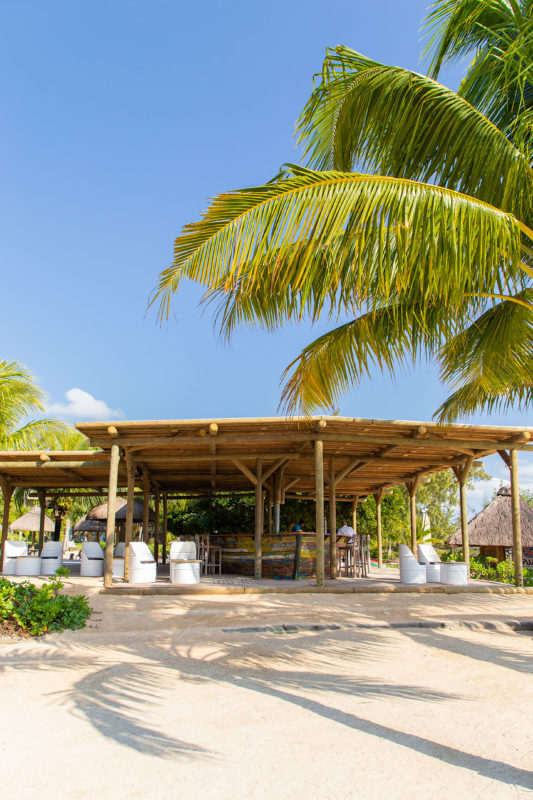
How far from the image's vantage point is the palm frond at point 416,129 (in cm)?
441

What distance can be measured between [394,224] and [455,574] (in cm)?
957

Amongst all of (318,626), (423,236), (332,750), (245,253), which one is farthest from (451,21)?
(318,626)

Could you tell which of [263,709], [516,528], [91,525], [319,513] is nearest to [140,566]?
[319,513]

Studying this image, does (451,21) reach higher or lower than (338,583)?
higher

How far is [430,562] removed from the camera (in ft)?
41.5

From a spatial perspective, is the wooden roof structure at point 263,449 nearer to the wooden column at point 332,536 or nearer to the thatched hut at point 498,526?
Answer: the wooden column at point 332,536

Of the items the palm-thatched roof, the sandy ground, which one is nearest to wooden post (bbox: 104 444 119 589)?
the sandy ground

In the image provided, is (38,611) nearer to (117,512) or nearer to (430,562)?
(430,562)

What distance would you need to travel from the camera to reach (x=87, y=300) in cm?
2120

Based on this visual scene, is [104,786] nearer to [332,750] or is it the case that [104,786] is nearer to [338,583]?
[332,750]

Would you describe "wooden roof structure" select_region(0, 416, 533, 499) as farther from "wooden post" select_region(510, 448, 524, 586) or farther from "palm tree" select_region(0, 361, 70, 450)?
"palm tree" select_region(0, 361, 70, 450)

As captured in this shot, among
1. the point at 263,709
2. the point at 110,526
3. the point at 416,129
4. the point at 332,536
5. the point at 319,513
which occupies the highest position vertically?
the point at 416,129

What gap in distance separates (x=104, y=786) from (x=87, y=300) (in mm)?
19768

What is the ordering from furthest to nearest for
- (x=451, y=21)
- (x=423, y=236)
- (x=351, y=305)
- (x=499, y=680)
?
(x=499, y=680)
(x=451, y=21)
(x=351, y=305)
(x=423, y=236)
